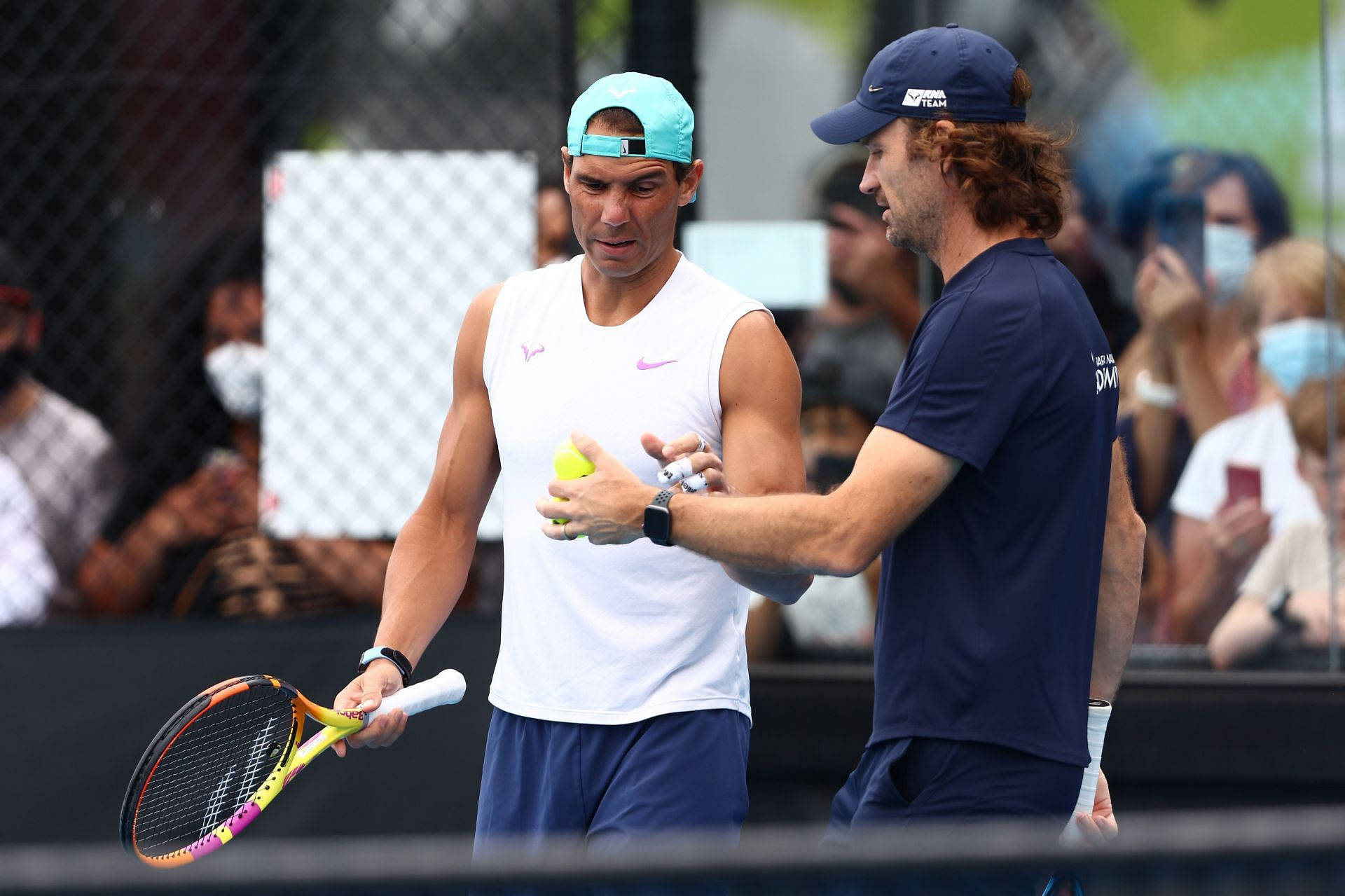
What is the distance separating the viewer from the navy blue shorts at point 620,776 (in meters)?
2.51

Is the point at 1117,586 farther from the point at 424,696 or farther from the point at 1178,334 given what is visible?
the point at 1178,334

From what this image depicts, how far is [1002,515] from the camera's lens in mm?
2199

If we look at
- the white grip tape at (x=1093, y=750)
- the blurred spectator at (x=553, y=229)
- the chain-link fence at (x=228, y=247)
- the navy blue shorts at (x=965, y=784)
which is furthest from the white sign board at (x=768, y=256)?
the navy blue shorts at (x=965, y=784)

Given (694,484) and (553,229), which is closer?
(694,484)

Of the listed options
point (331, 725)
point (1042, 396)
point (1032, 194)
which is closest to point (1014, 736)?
point (1042, 396)

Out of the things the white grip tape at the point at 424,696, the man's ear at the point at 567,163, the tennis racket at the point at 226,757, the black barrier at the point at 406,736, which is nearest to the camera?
the tennis racket at the point at 226,757

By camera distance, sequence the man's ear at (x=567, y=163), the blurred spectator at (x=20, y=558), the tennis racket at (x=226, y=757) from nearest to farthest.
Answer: the tennis racket at (x=226, y=757) → the man's ear at (x=567, y=163) → the blurred spectator at (x=20, y=558)

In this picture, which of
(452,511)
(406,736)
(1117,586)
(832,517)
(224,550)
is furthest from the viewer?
(224,550)

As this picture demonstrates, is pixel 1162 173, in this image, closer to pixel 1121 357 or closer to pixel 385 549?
pixel 1121 357

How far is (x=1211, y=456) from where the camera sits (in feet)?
15.0

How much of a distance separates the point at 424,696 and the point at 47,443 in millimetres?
2414

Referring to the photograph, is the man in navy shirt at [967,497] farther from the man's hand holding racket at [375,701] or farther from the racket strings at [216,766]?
the racket strings at [216,766]

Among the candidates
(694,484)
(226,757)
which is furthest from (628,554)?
(226,757)

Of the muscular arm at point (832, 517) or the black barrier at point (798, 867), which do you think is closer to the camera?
the black barrier at point (798, 867)
